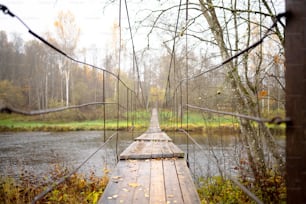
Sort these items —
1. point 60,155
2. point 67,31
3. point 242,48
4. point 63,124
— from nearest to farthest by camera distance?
point 242,48 < point 60,155 < point 63,124 < point 67,31

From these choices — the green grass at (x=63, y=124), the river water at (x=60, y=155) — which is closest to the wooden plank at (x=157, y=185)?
the river water at (x=60, y=155)

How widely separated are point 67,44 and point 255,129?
11.7 meters

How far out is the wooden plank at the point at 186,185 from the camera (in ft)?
3.98

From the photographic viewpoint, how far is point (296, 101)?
52 centimetres

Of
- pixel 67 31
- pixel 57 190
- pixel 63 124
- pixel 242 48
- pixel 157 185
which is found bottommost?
pixel 57 190

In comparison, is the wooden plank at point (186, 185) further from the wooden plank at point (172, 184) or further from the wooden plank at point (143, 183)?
the wooden plank at point (143, 183)

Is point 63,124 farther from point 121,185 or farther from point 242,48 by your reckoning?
point 121,185

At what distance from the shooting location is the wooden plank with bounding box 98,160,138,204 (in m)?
1.22

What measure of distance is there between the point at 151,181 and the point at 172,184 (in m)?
0.14

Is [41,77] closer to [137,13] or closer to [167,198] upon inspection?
[137,13]

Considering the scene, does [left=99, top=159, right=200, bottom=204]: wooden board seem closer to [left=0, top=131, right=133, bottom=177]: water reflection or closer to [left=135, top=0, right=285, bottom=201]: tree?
[left=135, top=0, right=285, bottom=201]: tree

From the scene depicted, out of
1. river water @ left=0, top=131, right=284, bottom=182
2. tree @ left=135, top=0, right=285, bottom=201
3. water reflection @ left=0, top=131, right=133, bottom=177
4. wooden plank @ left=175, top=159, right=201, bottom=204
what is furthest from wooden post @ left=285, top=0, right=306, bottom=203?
water reflection @ left=0, top=131, right=133, bottom=177

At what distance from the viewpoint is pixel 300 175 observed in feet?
1.68

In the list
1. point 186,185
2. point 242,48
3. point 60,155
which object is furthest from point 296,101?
point 60,155
